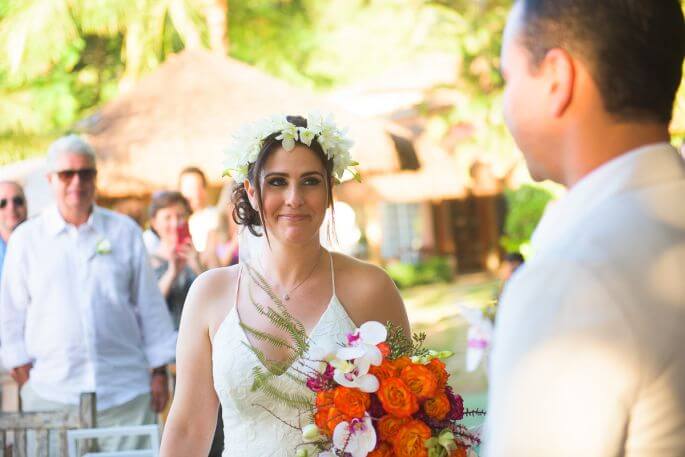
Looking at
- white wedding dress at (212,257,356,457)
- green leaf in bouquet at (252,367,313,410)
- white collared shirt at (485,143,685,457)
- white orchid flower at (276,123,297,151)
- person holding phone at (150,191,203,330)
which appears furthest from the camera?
person holding phone at (150,191,203,330)

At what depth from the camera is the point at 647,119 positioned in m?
1.18

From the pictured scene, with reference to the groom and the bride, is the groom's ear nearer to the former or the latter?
the groom

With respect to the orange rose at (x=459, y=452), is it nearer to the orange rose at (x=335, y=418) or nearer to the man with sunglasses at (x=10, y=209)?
the orange rose at (x=335, y=418)

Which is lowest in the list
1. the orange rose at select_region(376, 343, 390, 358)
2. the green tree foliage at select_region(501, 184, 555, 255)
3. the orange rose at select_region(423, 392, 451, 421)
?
the green tree foliage at select_region(501, 184, 555, 255)

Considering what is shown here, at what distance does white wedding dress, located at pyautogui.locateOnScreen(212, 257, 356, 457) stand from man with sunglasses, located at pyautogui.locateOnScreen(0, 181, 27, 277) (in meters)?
3.57

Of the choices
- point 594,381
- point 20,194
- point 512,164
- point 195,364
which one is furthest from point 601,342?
point 512,164

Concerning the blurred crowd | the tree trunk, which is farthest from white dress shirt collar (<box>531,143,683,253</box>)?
the tree trunk

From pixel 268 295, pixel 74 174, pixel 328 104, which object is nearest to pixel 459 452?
pixel 268 295

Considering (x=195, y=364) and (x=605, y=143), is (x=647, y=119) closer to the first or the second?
(x=605, y=143)

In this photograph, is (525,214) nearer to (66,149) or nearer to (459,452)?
(66,149)

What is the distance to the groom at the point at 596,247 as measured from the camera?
1.03 m

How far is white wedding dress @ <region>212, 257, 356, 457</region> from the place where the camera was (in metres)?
2.95

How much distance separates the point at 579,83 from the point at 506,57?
0.44ft

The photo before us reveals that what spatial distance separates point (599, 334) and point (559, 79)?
0.32 meters
